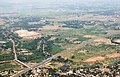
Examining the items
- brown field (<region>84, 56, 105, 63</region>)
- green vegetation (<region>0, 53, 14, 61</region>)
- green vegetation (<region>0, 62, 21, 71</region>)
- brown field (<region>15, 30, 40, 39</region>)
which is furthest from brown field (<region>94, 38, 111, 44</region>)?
green vegetation (<region>0, 62, 21, 71</region>)

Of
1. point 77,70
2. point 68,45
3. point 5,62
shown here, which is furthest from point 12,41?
point 77,70

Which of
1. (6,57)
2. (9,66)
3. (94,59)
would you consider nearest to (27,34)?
(6,57)

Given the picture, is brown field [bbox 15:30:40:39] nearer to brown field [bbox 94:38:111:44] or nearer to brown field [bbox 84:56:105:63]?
brown field [bbox 94:38:111:44]

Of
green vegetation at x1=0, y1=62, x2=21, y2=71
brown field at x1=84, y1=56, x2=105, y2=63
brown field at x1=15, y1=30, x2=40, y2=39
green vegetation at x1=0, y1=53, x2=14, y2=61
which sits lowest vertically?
brown field at x1=84, y1=56, x2=105, y2=63

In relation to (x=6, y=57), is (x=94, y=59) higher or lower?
lower

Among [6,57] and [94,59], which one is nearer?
[94,59]

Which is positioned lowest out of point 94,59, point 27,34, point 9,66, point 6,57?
point 94,59

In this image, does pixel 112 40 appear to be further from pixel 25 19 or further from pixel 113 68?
pixel 25 19

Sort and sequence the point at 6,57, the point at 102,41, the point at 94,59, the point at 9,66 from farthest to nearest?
the point at 102,41 < the point at 6,57 < the point at 94,59 < the point at 9,66

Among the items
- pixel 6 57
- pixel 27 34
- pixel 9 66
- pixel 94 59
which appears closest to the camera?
pixel 9 66

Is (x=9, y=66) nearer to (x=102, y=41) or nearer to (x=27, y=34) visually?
(x=102, y=41)

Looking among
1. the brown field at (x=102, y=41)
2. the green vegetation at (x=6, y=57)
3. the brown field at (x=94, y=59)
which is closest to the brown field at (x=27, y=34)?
the brown field at (x=102, y=41)
